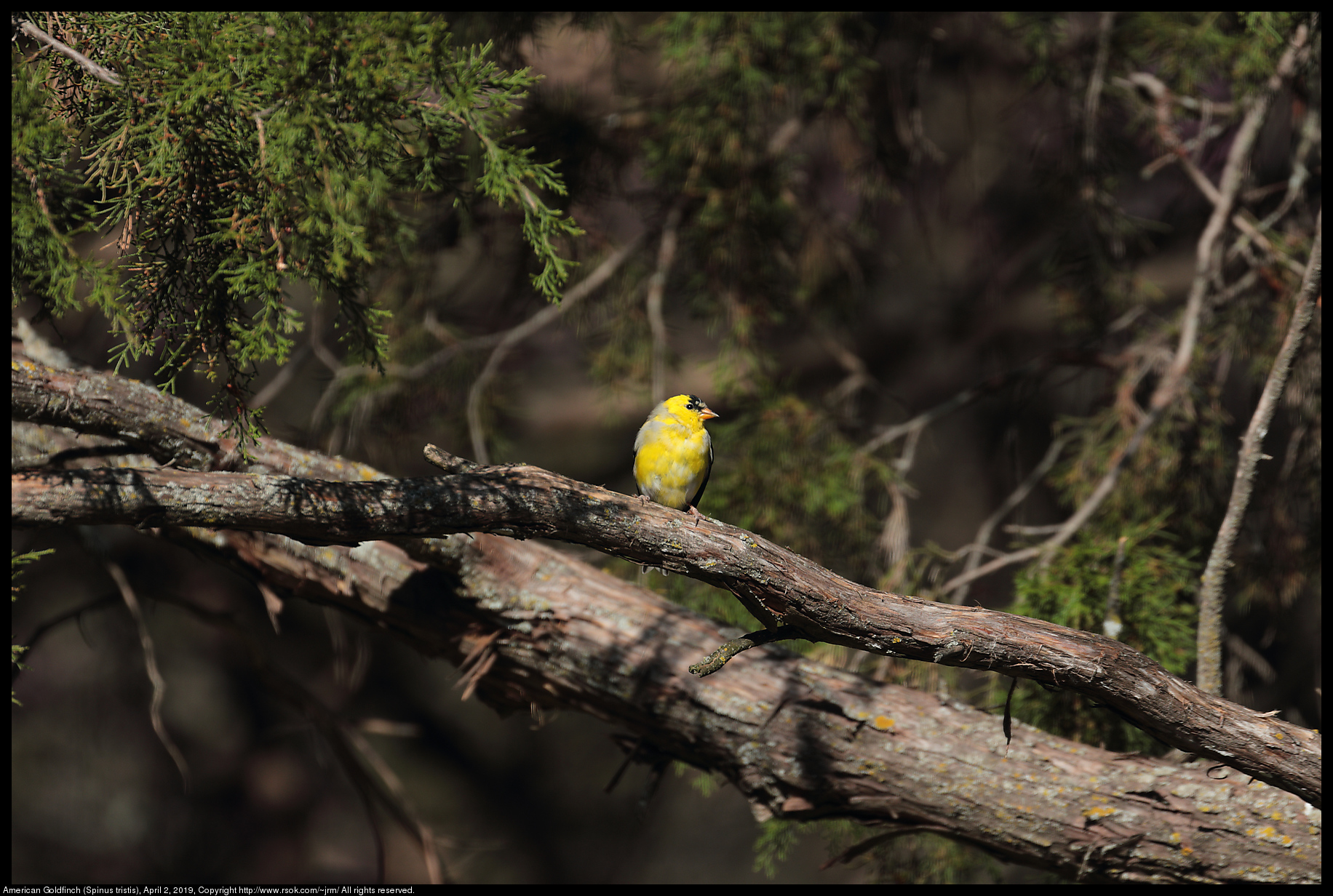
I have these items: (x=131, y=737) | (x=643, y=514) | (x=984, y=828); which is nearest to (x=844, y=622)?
(x=643, y=514)

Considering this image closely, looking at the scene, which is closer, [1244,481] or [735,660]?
[1244,481]

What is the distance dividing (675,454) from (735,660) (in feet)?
3.30

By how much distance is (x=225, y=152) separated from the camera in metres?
2.29

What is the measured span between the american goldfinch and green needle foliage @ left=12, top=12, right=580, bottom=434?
162 cm

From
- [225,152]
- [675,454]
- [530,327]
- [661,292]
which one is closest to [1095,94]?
[661,292]

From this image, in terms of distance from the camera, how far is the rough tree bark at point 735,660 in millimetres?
2533

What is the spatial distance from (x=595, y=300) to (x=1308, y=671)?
610 centimetres

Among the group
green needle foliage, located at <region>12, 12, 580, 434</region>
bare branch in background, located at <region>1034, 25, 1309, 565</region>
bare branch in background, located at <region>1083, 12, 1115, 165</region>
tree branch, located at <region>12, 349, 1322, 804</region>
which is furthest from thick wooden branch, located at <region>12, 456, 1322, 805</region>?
bare branch in background, located at <region>1083, 12, 1115, 165</region>

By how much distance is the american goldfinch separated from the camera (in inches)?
156

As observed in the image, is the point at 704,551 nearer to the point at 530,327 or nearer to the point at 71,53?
the point at 71,53

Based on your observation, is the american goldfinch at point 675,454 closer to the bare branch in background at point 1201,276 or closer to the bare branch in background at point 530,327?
the bare branch in background at point 530,327

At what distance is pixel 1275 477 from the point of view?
4973mm

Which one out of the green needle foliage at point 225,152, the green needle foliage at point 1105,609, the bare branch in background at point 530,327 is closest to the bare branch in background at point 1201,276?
the green needle foliage at point 1105,609

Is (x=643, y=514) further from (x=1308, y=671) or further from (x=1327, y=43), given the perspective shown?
(x=1308, y=671)
